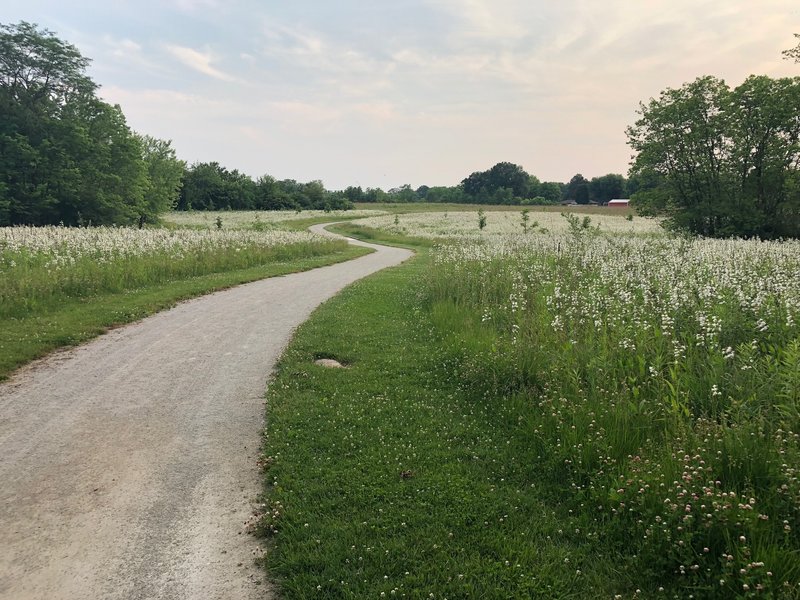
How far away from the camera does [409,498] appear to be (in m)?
4.73

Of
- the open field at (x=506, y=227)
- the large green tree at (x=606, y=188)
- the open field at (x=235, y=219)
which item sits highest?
the large green tree at (x=606, y=188)

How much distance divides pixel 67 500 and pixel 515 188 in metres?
161

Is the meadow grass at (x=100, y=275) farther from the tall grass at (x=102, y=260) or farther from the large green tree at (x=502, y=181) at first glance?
the large green tree at (x=502, y=181)

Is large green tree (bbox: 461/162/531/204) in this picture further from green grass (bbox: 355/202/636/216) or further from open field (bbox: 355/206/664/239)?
open field (bbox: 355/206/664/239)

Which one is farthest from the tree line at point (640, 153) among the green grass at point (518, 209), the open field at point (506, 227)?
the green grass at point (518, 209)

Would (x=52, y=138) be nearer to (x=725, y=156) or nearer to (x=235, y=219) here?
(x=235, y=219)

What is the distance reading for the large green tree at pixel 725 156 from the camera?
94.5 feet

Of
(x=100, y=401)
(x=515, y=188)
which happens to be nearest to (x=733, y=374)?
(x=100, y=401)

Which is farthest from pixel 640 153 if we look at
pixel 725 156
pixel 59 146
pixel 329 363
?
pixel 59 146

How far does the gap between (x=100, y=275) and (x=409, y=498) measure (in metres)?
14.7

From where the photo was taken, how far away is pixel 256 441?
19.6 feet

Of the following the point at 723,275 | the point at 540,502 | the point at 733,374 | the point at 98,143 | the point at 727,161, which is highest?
the point at 98,143

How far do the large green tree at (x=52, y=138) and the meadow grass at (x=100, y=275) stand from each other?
801 inches

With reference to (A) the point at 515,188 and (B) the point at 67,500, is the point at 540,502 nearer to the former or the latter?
(B) the point at 67,500
